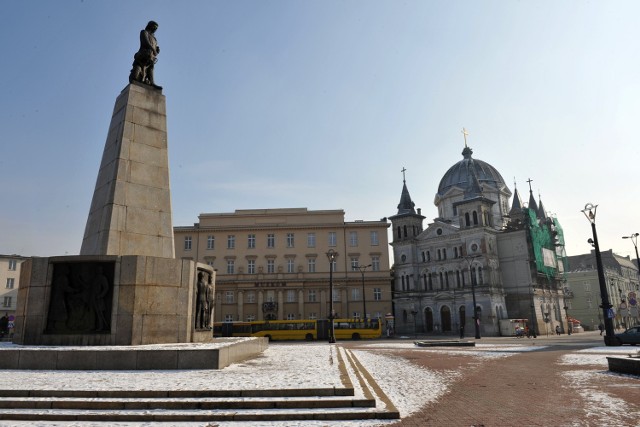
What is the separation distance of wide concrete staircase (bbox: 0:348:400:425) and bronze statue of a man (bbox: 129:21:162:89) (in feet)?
37.9

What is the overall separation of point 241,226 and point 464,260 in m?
32.7

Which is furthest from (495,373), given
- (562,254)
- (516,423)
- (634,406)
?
(562,254)

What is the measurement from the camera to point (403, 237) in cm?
7481

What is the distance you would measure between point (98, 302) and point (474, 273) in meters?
59.8

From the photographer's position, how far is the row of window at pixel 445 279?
6456 centimetres

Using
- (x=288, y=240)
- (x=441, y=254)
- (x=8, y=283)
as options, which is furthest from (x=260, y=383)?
(x=8, y=283)

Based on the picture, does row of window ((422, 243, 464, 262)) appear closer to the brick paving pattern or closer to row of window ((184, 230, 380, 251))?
row of window ((184, 230, 380, 251))

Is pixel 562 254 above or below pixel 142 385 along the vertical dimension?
above

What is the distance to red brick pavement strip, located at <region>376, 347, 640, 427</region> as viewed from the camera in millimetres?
7207

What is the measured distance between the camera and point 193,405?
766 centimetres

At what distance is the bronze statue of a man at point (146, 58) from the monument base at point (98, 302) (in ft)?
23.0

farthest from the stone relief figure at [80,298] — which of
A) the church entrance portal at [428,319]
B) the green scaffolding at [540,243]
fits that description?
the green scaffolding at [540,243]

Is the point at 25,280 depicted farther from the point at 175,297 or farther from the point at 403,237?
the point at 403,237

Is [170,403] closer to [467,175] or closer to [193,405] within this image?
[193,405]
